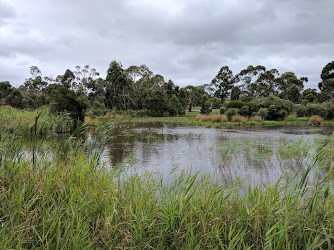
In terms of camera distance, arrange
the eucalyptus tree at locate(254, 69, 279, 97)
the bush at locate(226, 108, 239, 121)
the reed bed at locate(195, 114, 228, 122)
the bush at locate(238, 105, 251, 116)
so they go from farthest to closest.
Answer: the eucalyptus tree at locate(254, 69, 279, 97) → the bush at locate(238, 105, 251, 116) → the bush at locate(226, 108, 239, 121) → the reed bed at locate(195, 114, 228, 122)

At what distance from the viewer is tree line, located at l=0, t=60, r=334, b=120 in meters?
36.7

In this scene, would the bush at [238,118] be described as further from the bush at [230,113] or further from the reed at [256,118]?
the reed at [256,118]

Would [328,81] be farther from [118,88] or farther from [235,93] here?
[118,88]

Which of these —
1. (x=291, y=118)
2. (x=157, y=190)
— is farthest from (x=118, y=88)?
(x=157, y=190)

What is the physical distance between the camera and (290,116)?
29.5m

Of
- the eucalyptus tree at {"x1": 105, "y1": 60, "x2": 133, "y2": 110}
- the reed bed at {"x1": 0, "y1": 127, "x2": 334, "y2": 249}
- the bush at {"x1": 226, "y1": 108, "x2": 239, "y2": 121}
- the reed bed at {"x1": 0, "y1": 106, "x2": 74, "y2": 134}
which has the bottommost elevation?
the reed bed at {"x1": 0, "y1": 127, "x2": 334, "y2": 249}

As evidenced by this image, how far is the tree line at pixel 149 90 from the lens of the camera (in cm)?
3669

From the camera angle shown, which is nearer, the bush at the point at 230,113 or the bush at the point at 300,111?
the bush at the point at 230,113

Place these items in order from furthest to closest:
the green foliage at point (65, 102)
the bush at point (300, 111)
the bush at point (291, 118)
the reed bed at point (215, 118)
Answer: the bush at point (300, 111), the bush at point (291, 118), the reed bed at point (215, 118), the green foliage at point (65, 102)

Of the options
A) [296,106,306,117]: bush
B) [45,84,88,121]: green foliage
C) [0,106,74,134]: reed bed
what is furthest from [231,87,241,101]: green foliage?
[0,106,74,134]: reed bed

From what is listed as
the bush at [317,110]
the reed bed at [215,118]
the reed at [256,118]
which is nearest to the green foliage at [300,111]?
the bush at [317,110]

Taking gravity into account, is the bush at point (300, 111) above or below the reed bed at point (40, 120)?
above

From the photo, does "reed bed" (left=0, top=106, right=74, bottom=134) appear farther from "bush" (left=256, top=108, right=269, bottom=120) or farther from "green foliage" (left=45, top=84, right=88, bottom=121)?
"bush" (left=256, top=108, right=269, bottom=120)

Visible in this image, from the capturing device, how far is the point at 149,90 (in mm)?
41719
